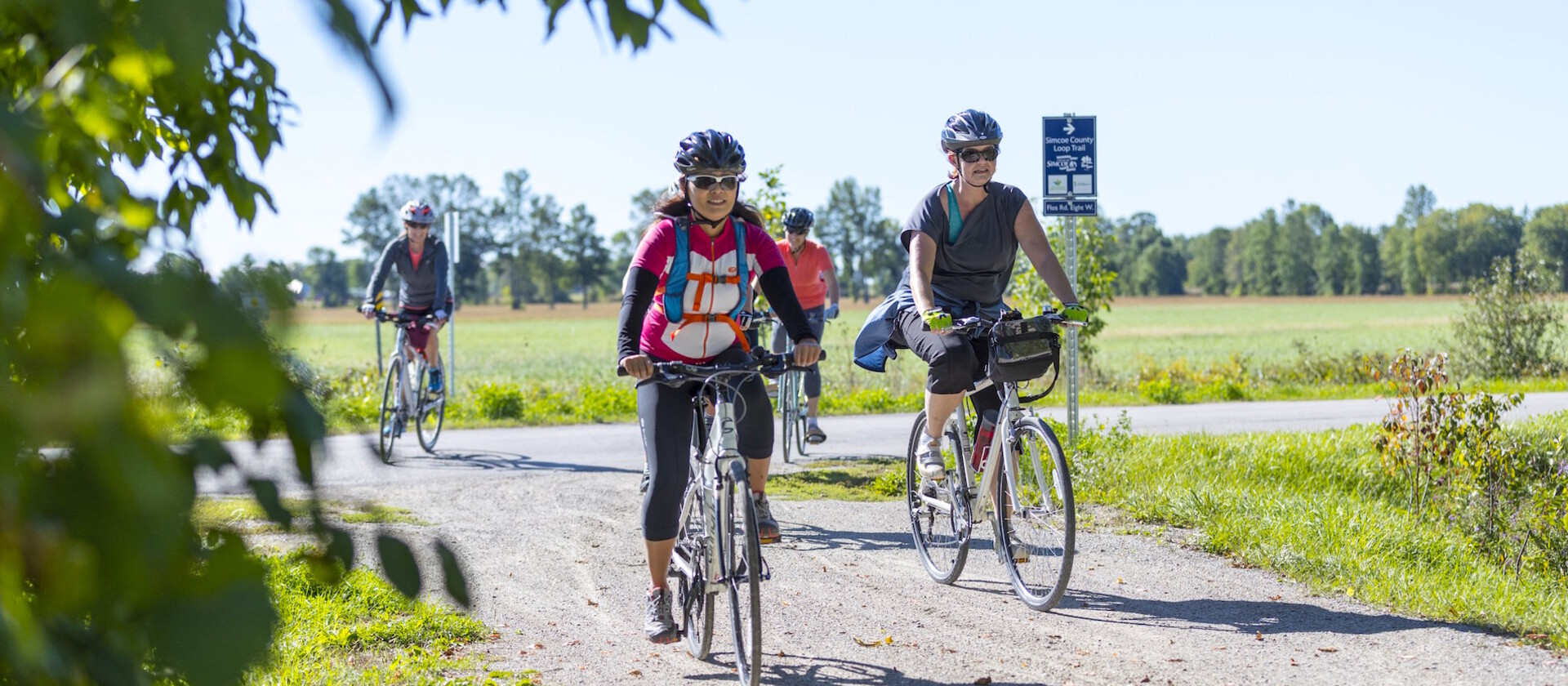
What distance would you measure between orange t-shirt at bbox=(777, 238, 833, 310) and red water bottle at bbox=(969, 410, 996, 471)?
4.32 metres

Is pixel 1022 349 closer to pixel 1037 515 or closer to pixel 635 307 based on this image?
pixel 1037 515

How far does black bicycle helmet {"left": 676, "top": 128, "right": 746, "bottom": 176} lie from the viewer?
475cm

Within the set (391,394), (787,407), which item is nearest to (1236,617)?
(787,407)

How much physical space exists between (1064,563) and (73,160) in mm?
4400

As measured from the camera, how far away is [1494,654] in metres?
4.61

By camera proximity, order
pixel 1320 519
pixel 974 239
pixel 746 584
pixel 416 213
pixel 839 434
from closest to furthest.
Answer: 1. pixel 746 584
2. pixel 974 239
3. pixel 1320 519
4. pixel 416 213
5. pixel 839 434

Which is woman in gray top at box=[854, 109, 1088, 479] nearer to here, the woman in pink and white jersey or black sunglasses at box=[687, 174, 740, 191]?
→ the woman in pink and white jersey

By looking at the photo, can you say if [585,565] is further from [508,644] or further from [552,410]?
[552,410]

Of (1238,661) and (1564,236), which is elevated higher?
(1564,236)

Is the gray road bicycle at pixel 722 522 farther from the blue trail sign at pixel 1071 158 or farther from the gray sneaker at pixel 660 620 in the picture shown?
the blue trail sign at pixel 1071 158

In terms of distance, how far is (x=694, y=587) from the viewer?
190 inches

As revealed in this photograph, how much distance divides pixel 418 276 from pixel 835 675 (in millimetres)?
6956

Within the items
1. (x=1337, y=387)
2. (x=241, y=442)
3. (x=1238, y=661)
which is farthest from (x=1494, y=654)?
(x=1337, y=387)

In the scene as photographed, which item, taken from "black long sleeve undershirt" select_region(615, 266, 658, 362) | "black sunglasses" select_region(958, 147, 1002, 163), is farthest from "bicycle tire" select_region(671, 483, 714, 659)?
"black sunglasses" select_region(958, 147, 1002, 163)
